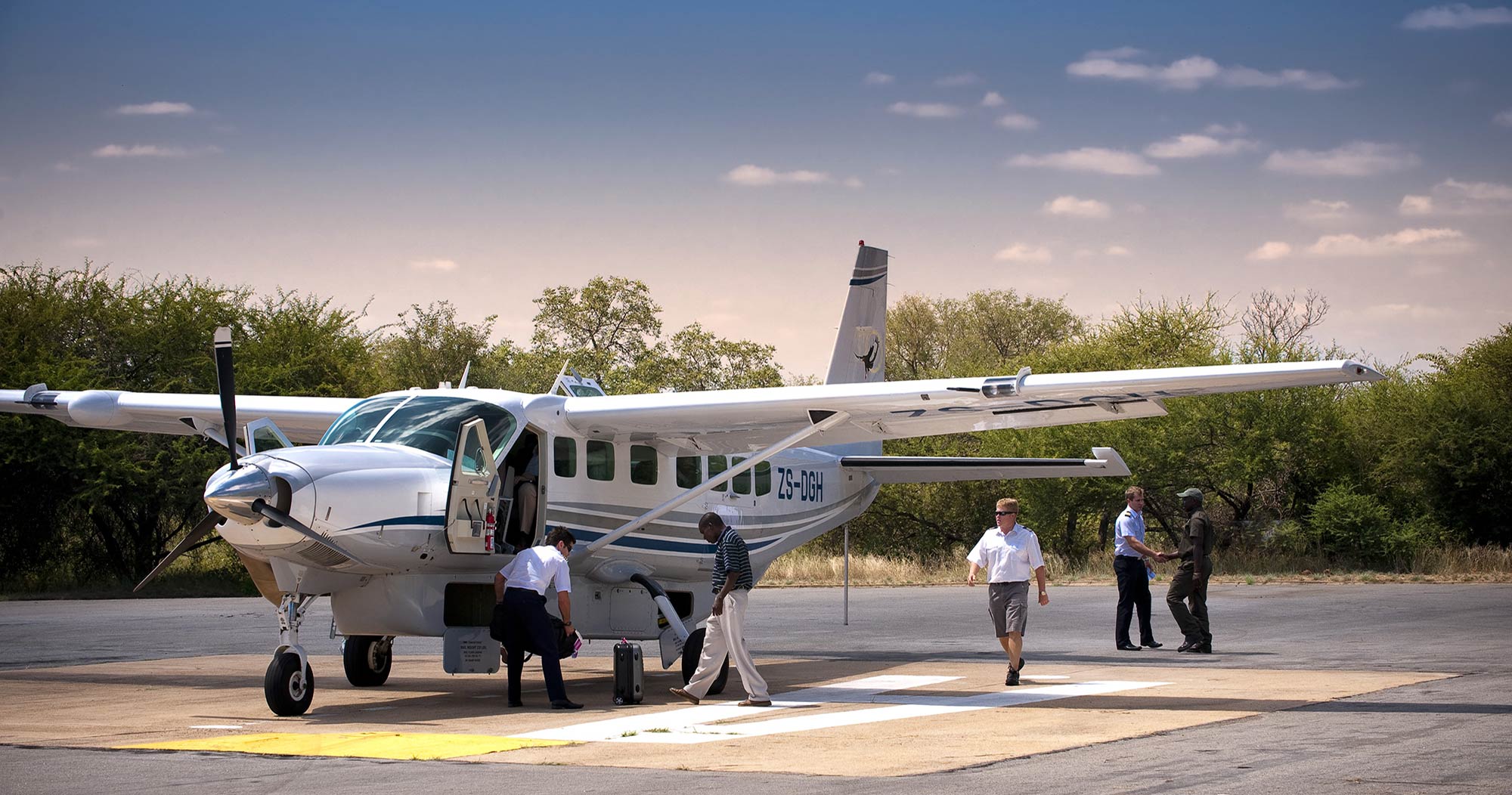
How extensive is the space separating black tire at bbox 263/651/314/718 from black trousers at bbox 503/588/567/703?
5.76ft

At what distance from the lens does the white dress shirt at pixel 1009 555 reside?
512 inches

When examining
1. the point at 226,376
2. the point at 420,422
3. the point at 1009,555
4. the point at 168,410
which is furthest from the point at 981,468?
the point at 168,410

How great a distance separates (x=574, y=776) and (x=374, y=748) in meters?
2.12

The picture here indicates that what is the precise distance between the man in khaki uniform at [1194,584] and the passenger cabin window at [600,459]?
671 centimetres

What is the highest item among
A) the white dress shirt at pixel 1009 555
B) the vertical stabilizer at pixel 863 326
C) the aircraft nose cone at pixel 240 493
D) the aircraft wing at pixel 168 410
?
the vertical stabilizer at pixel 863 326

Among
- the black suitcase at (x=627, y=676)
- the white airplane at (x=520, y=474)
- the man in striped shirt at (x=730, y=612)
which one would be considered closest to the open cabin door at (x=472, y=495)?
the white airplane at (x=520, y=474)

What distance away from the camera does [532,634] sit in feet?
39.9

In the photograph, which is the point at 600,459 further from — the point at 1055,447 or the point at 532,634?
the point at 1055,447

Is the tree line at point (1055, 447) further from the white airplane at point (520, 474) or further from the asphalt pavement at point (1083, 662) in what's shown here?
the white airplane at point (520, 474)

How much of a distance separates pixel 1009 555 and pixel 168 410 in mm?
10147

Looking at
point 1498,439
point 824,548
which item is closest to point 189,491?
point 824,548

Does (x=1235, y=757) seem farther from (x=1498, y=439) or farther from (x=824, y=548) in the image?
(x=824, y=548)

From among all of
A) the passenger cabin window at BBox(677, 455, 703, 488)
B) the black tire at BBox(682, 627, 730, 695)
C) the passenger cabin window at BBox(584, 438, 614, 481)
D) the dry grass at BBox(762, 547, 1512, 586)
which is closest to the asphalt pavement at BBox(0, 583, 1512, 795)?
the passenger cabin window at BBox(677, 455, 703, 488)

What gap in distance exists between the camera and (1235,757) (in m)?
8.48
